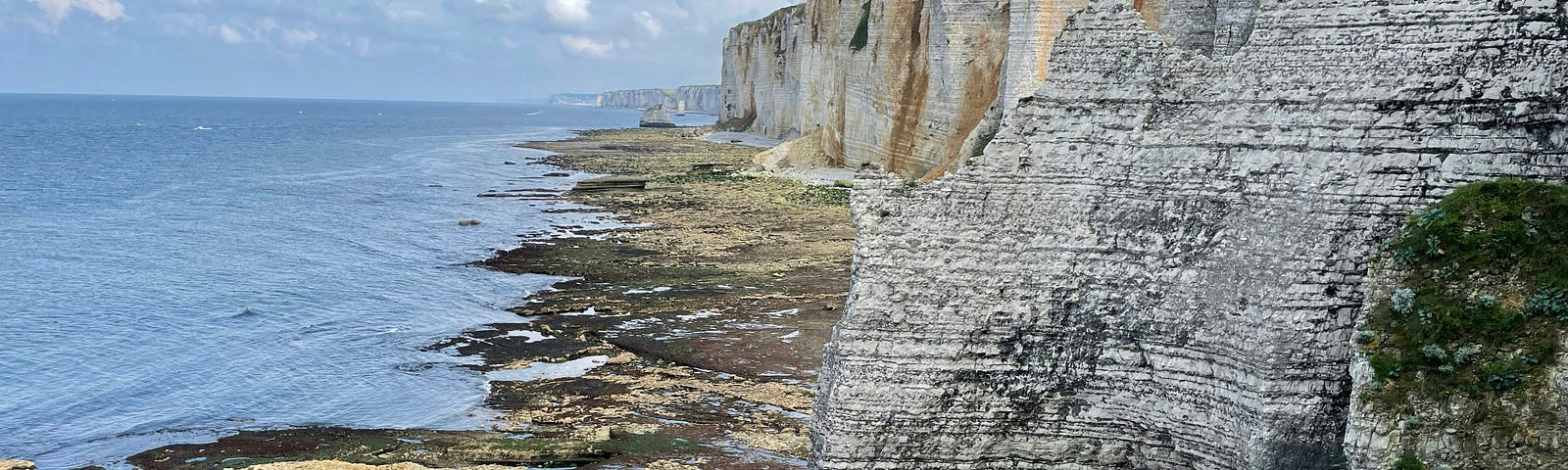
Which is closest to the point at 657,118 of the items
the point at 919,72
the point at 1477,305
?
the point at 919,72

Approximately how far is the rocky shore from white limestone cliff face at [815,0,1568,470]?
637cm

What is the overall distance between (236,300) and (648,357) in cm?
1501

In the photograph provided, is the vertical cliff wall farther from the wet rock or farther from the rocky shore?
the wet rock

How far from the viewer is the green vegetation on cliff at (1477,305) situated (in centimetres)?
1054

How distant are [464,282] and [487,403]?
13421 mm

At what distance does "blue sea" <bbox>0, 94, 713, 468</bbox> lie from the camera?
23328 mm

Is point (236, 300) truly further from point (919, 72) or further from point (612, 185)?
point (612, 185)

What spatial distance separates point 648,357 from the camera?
25.6 m

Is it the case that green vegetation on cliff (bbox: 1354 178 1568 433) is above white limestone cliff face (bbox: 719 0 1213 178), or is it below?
below

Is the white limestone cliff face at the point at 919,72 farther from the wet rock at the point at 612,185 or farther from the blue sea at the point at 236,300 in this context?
the blue sea at the point at 236,300

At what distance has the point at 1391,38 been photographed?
37.8ft

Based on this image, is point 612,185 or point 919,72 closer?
point 919,72

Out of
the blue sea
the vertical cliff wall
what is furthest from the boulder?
the blue sea

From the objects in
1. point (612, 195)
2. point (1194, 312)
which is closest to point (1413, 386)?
point (1194, 312)
